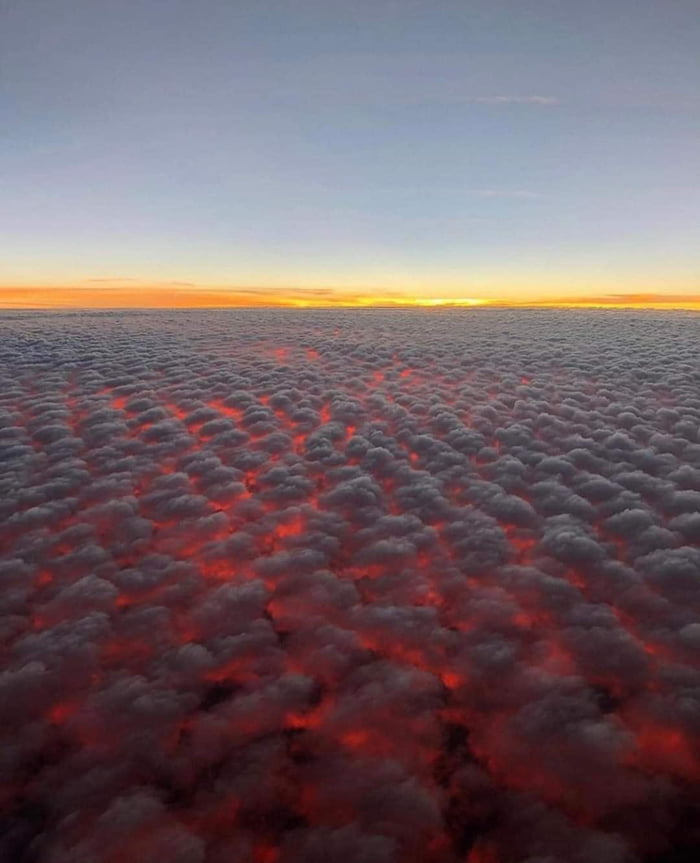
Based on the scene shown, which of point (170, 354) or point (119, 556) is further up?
point (170, 354)

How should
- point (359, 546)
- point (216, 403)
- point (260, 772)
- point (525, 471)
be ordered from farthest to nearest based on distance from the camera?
point (216, 403) < point (525, 471) < point (359, 546) < point (260, 772)

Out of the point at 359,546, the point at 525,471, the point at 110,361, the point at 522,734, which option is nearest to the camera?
the point at 522,734

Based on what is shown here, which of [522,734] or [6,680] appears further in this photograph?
[6,680]

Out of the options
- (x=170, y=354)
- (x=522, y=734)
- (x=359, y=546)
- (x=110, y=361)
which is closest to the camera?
(x=522, y=734)

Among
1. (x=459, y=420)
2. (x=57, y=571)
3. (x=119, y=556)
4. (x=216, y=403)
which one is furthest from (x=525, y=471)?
(x=216, y=403)

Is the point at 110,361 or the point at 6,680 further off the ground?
the point at 110,361

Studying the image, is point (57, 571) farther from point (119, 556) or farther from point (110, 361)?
point (110, 361)

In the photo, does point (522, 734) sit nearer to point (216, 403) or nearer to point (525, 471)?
point (525, 471)

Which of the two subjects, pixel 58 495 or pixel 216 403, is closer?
pixel 58 495

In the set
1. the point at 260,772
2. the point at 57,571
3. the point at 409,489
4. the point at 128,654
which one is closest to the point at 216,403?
the point at 409,489
